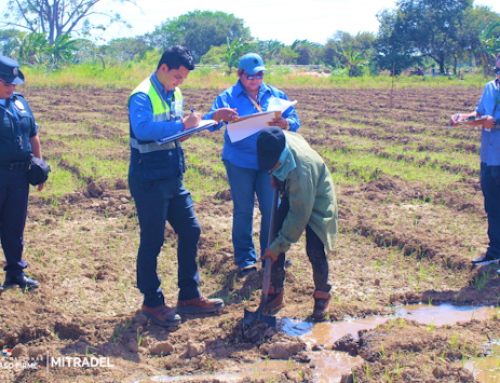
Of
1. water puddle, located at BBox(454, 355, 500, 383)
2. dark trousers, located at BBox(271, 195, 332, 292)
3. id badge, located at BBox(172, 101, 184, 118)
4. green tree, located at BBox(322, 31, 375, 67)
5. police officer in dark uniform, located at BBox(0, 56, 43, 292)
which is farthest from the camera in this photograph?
green tree, located at BBox(322, 31, 375, 67)

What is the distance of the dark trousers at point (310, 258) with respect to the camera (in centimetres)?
339

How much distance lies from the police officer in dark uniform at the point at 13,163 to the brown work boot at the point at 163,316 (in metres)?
1.11

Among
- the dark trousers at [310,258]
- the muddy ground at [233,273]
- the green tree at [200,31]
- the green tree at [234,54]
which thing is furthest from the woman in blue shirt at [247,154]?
the green tree at [200,31]

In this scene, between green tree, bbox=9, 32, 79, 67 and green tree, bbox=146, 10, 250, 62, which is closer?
Answer: green tree, bbox=9, 32, 79, 67

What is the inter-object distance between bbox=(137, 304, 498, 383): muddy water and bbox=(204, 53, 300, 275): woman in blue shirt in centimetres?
92

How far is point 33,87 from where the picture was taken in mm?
19047

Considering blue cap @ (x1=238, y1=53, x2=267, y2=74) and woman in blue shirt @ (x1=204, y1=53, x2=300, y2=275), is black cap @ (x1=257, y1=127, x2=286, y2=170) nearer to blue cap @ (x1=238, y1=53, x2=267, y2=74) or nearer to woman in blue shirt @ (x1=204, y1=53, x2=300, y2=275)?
woman in blue shirt @ (x1=204, y1=53, x2=300, y2=275)

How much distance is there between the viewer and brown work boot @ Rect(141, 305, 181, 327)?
3346 millimetres

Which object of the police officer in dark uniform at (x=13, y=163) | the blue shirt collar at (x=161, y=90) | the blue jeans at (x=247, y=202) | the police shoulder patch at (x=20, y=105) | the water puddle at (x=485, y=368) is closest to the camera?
the water puddle at (x=485, y=368)

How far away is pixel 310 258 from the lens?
3471 millimetres

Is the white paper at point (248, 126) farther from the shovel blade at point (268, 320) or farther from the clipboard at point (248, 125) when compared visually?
the shovel blade at point (268, 320)

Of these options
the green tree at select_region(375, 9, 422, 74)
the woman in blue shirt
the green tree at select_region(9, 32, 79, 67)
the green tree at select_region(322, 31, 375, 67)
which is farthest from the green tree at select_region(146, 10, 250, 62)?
the woman in blue shirt

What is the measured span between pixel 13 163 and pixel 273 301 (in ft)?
7.15

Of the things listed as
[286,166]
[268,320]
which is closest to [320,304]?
[268,320]
